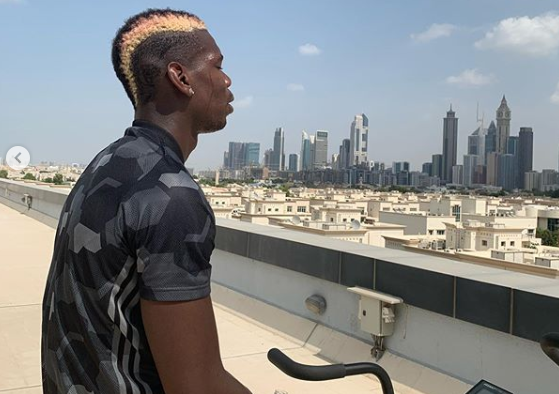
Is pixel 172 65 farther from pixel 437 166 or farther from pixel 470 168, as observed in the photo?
pixel 437 166

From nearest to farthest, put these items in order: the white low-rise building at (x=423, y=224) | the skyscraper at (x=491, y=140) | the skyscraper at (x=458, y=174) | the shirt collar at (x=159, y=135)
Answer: the shirt collar at (x=159, y=135), the white low-rise building at (x=423, y=224), the skyscraper at (x=458, y=174), the skyscraper at (x=491, y=140)

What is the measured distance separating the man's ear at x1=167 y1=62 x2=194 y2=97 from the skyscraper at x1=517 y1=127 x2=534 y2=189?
583 ft

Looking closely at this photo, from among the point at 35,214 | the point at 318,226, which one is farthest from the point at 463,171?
the point at 35,214

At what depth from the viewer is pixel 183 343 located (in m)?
0.96

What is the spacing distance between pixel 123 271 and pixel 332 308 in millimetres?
3298

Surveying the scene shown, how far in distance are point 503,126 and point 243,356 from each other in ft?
663

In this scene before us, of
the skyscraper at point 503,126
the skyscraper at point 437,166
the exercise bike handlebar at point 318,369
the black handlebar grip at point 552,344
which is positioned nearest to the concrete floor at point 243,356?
the exercise bike handlebar at point 318,369

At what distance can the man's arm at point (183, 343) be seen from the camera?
0.96 meters

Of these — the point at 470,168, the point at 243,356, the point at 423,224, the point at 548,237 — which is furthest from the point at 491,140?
the point at 243,356

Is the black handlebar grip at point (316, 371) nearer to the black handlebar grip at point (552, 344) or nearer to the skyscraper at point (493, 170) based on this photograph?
the black handlebar grip at point (552, 344)

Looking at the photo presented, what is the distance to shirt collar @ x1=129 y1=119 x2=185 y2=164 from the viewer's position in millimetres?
1103

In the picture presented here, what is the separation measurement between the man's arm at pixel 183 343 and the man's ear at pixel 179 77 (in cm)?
41

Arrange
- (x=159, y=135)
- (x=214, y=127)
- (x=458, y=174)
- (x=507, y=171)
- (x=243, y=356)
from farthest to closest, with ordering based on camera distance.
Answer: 1. (x=458, y=174)
2. (x=507, y=171)
3. (x=243, y=356)
4. (x=214, y=127)
5. (x=159, y=135)

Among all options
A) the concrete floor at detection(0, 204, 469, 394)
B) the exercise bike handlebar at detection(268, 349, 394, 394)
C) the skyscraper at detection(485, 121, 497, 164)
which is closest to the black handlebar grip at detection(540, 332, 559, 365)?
the exercise bike handlebar at detection(268, 349, 394, 394)
